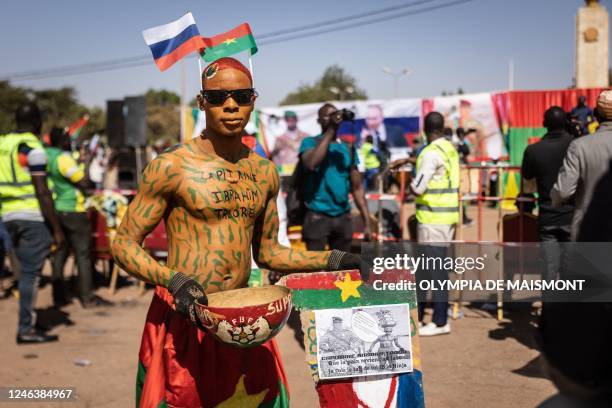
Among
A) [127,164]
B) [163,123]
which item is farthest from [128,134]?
[163,123]

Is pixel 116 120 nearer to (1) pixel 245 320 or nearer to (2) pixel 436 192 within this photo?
(2) pixel 436 192

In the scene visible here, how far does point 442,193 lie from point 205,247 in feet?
Answer: 12.0

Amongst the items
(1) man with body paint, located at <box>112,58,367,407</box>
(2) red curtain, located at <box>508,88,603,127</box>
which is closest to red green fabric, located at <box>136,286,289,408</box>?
(1) man with body paint, located at <box>112,58,367,407</box>

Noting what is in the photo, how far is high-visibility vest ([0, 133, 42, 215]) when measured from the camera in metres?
5.98

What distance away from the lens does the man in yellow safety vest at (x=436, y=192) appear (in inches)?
232

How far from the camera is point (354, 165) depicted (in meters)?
6.11

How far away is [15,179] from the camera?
19.8 ft

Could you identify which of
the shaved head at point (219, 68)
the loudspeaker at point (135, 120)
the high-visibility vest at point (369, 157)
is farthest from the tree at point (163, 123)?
the shaved head at point (219, 68)

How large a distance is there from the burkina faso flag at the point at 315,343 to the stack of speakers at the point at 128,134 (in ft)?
45.5

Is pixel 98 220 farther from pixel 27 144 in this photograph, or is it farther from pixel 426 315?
pixel 426 315

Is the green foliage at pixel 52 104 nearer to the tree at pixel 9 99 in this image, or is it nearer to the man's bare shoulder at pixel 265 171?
the tree at pixel 9 99

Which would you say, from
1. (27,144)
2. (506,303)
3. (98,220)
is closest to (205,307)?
(27,144)

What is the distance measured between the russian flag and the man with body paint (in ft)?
2.23

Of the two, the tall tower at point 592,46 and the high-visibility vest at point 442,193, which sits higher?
the tall tower at point 592,46
